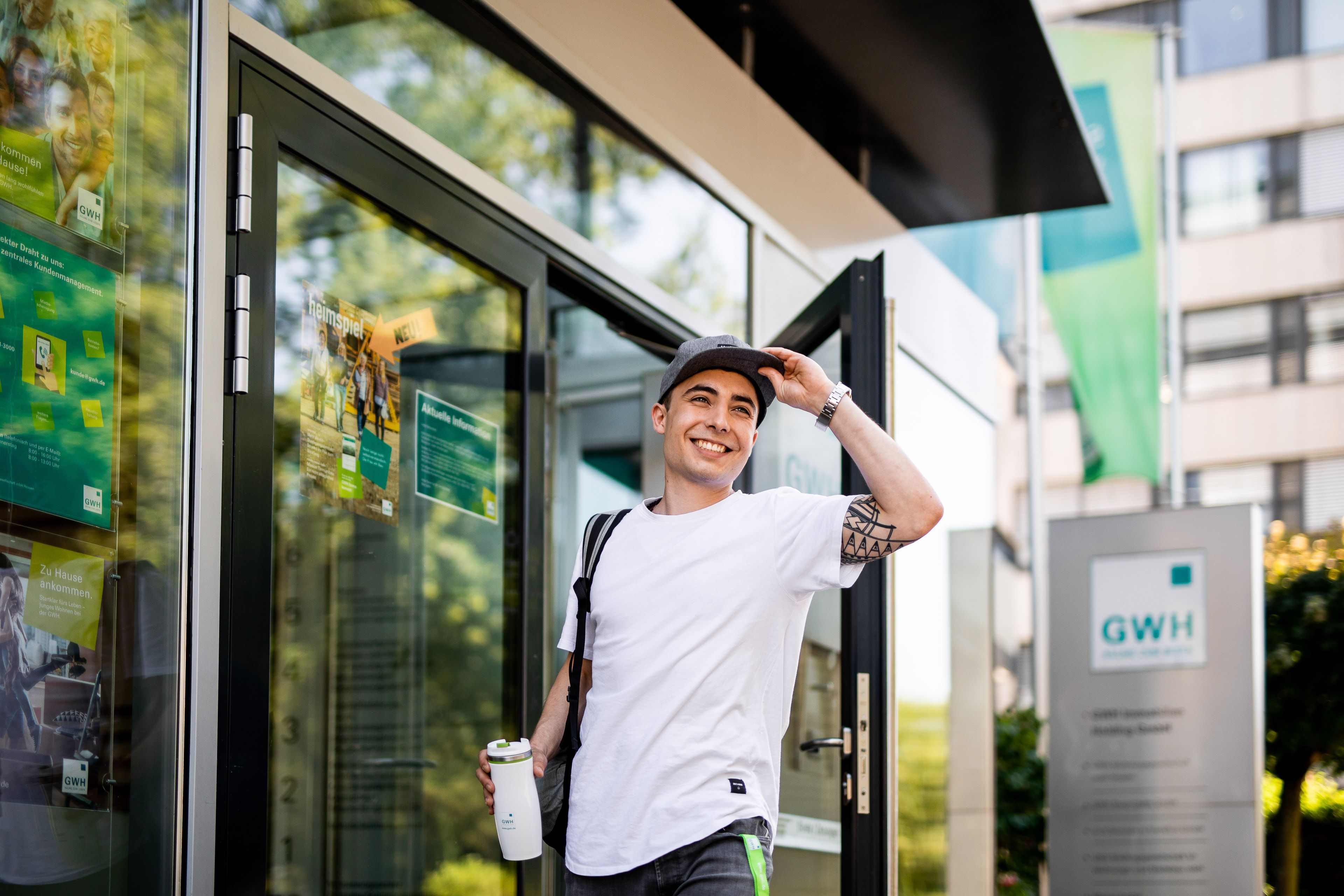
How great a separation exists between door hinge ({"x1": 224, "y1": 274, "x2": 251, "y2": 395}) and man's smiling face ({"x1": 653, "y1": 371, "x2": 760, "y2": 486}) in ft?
3.18

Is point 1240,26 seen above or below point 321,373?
above

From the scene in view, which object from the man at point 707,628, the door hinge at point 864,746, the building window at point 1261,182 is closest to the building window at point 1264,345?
the building window at point 1261,182

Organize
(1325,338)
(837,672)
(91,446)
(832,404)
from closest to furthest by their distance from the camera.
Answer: (91,446) < (832,404) < (837,672) < (1325,338)

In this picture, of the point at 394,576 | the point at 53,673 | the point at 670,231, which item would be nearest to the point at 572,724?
the point at 53,673

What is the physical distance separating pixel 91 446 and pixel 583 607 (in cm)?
107

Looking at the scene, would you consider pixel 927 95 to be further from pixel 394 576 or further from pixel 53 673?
pixel 53 673

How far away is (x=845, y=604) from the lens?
4.05m

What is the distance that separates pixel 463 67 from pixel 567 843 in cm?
259

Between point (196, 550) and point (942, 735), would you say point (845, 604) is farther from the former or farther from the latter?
point (942, 735)

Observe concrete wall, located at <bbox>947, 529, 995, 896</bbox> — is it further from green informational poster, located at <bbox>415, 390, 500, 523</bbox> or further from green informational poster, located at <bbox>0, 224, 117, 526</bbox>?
green informational poster, located at <bbox>0, 224, 117, 526</bbox>

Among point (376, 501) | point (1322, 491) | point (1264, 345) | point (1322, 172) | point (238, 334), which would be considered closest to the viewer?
point (238, 334)

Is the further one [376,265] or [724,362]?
[376,265]

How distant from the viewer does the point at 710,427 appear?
2912 mm

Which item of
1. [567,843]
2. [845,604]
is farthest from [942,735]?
[567,843]
